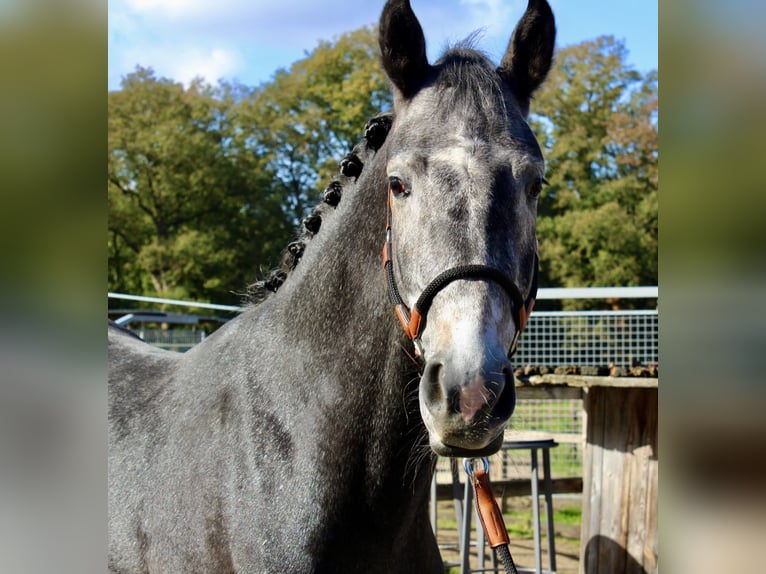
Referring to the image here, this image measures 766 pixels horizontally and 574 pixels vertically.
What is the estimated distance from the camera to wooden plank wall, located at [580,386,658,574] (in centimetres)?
591

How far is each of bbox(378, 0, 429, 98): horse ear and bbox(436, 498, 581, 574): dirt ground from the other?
5.52 m

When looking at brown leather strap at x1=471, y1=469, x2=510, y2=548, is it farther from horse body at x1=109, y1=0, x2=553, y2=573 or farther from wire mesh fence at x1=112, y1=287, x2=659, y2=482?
wire mesh fence at x1=112, y1=287, x2=659, y2=482

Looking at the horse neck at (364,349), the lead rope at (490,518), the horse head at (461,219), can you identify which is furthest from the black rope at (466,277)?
the lead rope at (490,518)

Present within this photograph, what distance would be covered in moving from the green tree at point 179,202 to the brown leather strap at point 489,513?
20.6 meters

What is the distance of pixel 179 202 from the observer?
24.0m

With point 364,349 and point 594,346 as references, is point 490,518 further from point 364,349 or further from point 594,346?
point 594,346

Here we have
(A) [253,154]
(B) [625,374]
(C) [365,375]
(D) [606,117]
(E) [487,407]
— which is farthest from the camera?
(A) [253,154]

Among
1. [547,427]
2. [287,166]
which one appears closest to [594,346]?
[547,427]

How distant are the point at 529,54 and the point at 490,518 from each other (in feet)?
4.97
